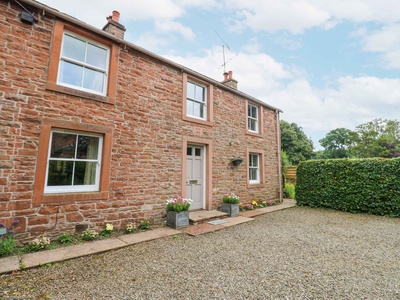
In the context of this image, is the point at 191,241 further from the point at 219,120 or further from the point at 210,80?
the point at 210,80

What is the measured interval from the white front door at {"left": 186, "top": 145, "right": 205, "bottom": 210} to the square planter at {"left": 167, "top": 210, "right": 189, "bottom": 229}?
1206 mm

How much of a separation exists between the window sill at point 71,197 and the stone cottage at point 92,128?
22 millimetres

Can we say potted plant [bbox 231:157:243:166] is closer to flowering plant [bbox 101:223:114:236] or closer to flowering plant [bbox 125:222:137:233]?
flowering plant [bbox 125:222:137:233]

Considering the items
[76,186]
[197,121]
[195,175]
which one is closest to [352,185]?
[195,175]

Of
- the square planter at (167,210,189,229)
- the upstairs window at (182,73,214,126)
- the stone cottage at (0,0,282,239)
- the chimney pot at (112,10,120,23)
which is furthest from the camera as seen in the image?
the upstairs window at (182,73,214,126)

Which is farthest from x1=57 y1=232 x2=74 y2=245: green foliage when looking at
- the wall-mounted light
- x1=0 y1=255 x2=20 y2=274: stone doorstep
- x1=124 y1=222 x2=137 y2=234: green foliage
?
the wall-mounted light

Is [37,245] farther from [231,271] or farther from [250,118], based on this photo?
[250,118]

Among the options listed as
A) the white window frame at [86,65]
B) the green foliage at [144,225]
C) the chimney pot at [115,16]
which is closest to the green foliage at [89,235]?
the green foliage at [144,225]

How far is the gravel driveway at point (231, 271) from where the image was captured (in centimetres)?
246

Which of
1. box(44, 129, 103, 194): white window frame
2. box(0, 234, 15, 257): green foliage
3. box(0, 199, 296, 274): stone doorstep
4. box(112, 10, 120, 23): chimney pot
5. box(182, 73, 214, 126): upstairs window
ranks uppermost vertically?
box(112, 10, 120, 23): chimney pot

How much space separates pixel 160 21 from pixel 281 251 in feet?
27.7

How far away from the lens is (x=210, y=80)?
758 centimetres

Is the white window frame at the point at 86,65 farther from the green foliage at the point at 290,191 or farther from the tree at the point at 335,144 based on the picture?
the tree at the point at 335,144

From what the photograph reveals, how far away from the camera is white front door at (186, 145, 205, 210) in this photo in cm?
689
